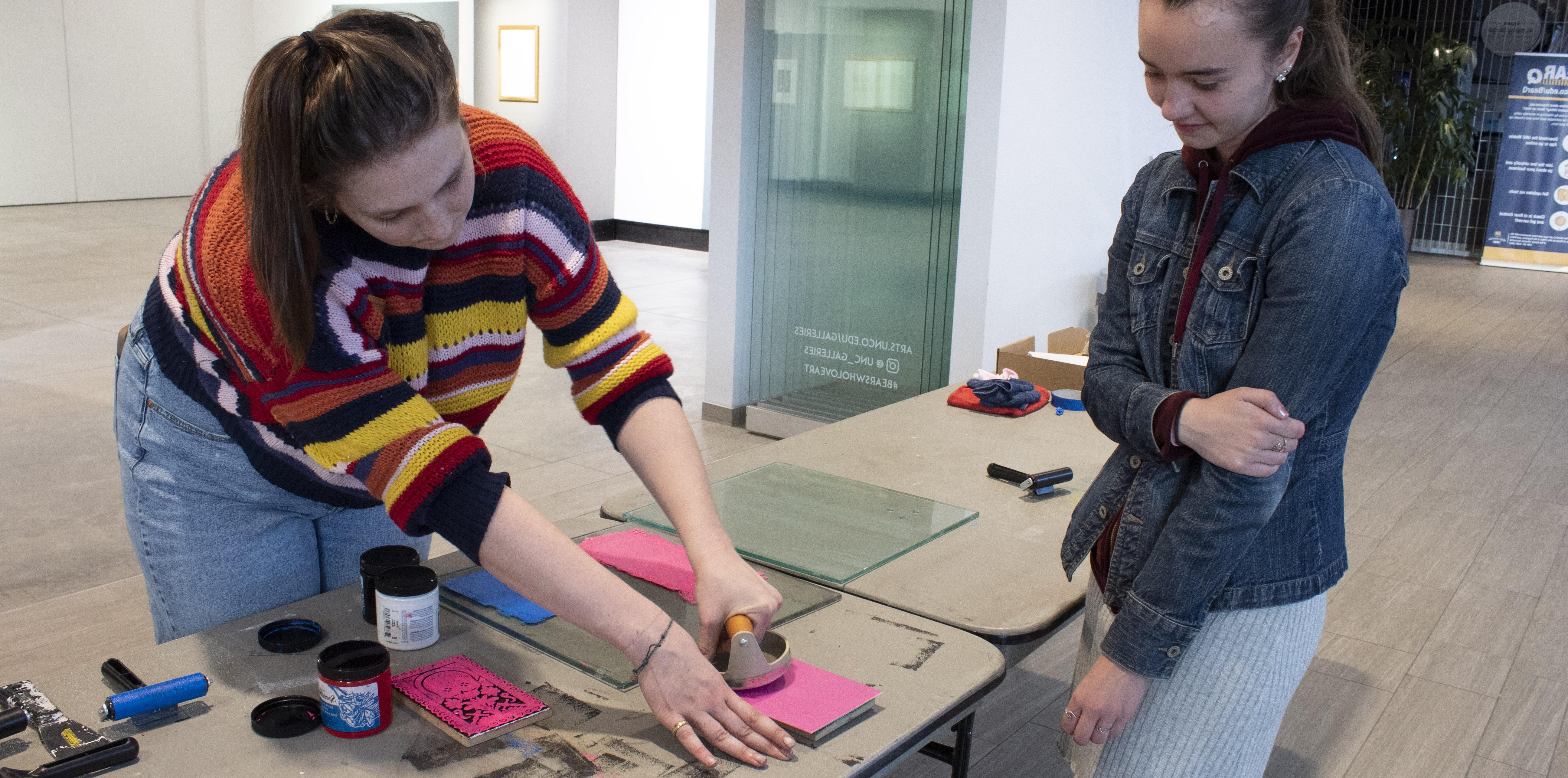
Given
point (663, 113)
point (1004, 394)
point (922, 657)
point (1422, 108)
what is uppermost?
point (1422, 108)

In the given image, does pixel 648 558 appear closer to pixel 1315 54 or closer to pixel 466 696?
pixel 466 696

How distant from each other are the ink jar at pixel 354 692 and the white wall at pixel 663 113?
8.57 meters

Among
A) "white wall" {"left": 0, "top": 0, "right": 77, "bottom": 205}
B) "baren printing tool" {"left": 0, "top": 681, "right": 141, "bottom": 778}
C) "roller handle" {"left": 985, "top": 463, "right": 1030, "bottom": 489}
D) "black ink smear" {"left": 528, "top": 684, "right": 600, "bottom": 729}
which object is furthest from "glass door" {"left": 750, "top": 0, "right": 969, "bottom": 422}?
"white wall" {"left": 0, "top": 0, "right": 77, "bottom": 205}

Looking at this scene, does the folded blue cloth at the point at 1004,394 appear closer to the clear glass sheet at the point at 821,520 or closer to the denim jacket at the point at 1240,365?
the clear glass sheet at the point at 821,520

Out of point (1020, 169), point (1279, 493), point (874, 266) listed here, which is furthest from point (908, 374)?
point (1279, 493)

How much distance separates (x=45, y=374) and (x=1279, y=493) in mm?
5479

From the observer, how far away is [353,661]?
117cm

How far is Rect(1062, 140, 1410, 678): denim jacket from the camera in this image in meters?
1.13

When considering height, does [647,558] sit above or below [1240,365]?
below

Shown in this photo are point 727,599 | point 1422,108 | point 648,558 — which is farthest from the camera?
point 1422,108

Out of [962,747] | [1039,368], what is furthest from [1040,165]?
[962,747]

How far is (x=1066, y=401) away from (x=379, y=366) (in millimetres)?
1706

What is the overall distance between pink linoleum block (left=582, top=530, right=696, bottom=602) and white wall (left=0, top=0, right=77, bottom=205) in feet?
38.4

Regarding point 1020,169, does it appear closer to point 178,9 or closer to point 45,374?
point 45,374
